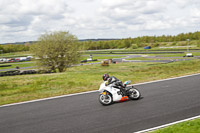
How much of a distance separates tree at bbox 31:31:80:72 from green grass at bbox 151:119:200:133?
97.2 feet

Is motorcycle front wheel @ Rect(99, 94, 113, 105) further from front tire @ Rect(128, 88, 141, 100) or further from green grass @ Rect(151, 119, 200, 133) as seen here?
green grass @ Rect(151, 119, 200, 133)

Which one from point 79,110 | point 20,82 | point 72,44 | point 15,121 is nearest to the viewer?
A: point 15,121

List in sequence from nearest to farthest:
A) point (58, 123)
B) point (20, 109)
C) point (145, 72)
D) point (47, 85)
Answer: point (58, 123) → point (20, 109) → point (47, 85) → point (145, 72)

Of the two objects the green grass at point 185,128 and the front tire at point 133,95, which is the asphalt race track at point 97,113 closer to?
the front tire at point 133,95

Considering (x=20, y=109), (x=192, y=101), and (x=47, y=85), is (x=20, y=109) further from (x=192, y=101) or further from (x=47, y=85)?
(x=192, y=101)

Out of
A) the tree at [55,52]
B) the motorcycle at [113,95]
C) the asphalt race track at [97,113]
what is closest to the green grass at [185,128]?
the asphalt race track at [97,113]

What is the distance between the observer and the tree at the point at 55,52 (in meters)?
34.9

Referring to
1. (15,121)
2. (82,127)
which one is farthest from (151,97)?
(15,121)

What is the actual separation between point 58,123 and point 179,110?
5.16 meters

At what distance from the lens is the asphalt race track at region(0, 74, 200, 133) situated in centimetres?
737

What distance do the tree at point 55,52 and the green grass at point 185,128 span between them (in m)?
29.6

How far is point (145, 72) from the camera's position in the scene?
19.6 metres

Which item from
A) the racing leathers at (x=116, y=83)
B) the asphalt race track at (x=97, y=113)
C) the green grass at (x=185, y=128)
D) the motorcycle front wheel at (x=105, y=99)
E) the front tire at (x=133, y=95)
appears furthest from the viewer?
the front tire at (x=133, y=95)

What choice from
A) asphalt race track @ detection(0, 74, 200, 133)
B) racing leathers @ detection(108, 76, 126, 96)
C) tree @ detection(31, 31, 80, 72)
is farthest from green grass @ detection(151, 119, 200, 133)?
tree @ detection(31, 31, 80, 72)
